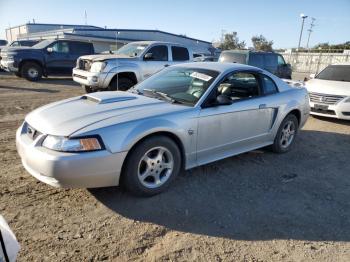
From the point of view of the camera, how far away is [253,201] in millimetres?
3953

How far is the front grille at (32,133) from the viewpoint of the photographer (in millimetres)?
3588

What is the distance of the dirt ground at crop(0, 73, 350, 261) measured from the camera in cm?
298

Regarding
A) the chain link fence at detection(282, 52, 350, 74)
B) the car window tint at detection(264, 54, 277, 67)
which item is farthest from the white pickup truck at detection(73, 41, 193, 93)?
the chain link fence at detection(282, 52, 350, 74)

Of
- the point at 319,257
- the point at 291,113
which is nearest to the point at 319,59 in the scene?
the point at 291,113

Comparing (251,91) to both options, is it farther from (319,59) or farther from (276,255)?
(319,59)

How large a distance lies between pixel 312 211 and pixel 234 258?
139 centimetres

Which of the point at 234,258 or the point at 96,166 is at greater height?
the point at 96,166

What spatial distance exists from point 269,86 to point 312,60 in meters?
37.6

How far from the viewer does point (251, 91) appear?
5.12 meters

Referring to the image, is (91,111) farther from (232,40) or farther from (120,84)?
(232,40)

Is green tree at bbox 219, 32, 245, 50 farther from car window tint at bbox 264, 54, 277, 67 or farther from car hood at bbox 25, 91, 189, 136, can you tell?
car hood at bbox 25, 91, 189, 136

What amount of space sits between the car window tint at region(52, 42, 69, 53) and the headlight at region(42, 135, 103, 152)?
1310cm

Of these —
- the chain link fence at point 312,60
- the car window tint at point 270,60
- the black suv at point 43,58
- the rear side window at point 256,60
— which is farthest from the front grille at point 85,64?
the chain link fence at point 312,60

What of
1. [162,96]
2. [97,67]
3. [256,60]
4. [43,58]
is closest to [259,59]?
[256,60]
